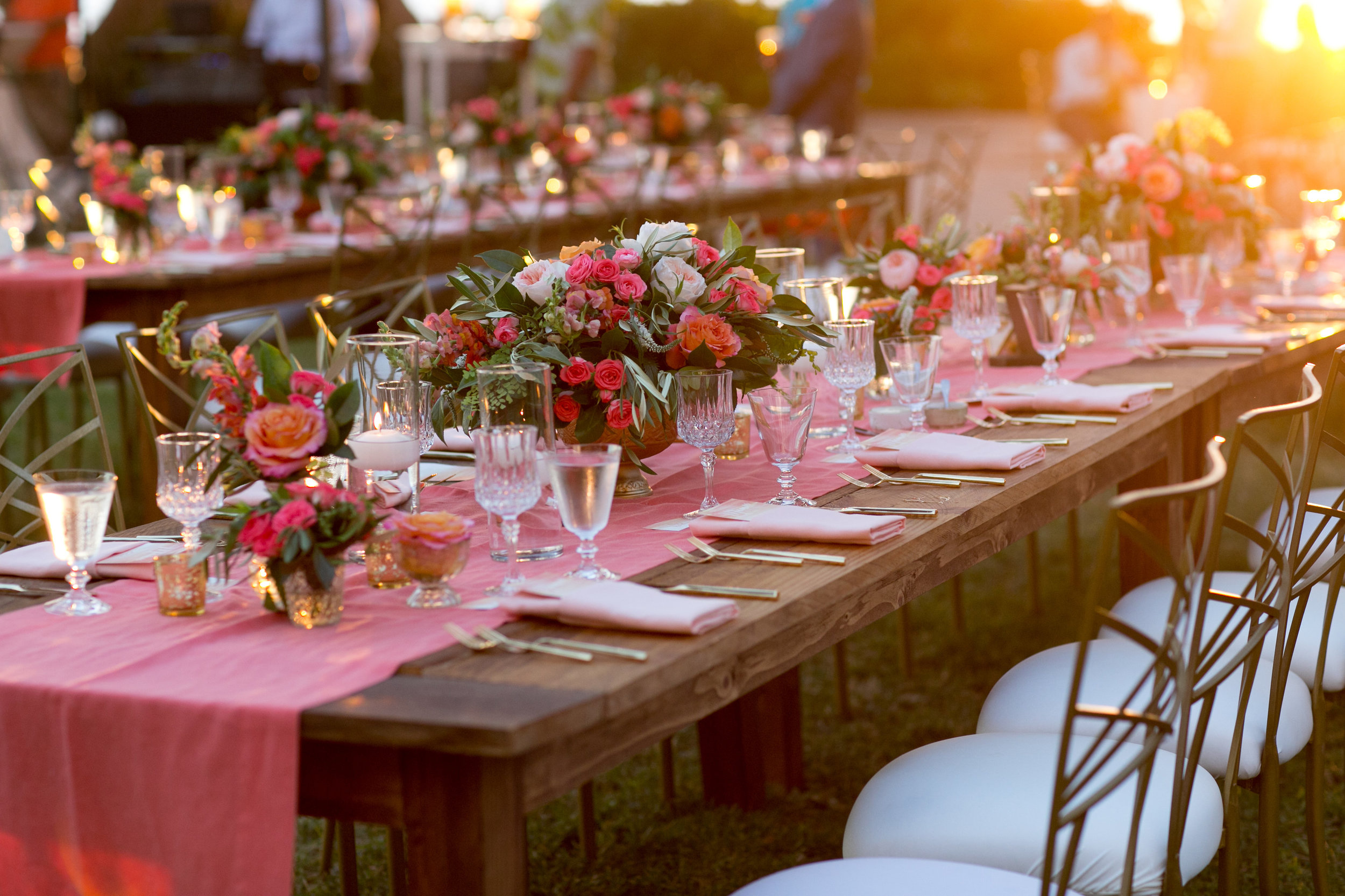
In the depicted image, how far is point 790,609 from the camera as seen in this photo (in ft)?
5.21

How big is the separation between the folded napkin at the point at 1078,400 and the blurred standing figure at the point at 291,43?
329 inches

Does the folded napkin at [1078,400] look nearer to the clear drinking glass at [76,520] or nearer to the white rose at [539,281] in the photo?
the white rose at [539,281]

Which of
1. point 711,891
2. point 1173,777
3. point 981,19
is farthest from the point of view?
point 981,19

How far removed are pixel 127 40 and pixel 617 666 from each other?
10789 millimetres

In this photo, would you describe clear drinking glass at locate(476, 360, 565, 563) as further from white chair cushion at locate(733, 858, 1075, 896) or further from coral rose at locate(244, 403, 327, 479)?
white chair cushion at locate(733, 858, 1075, 896)

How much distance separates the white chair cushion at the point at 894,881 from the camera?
156cm

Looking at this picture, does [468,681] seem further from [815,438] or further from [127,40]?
[127,40]

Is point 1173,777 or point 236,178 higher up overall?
point 236,178

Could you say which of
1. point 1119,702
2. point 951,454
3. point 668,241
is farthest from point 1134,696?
point 668,241

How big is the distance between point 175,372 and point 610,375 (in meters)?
2.16

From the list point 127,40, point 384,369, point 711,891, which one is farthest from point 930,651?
point 127,40

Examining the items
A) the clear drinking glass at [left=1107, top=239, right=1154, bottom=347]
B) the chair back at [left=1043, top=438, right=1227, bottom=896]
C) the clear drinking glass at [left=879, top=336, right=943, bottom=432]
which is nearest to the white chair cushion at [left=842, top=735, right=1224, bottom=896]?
the chair back at [left=1043, top=438, right=1227, bottom=896]

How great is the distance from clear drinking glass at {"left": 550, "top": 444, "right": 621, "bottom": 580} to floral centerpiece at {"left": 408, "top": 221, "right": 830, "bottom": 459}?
36 centimetres

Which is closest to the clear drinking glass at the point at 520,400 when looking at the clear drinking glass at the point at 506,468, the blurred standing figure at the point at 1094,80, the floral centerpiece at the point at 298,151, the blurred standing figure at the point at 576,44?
the clear drinking glass at the point at 506,468
